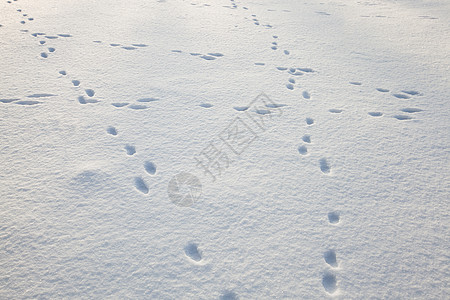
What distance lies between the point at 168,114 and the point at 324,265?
1097 mm

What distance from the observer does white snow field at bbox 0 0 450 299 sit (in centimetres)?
93

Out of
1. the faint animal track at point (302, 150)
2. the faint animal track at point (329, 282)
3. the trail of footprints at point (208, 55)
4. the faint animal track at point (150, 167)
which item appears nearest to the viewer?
the faint animal track at point (329, 282)

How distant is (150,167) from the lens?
128 centimetres

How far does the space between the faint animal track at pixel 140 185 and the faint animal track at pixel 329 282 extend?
0.75m

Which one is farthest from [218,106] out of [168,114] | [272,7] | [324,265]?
[272,7]

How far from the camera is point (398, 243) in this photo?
3.37ft

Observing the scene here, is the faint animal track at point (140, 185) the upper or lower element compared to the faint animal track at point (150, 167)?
lower

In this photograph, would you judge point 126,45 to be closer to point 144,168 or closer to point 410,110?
point 144,168

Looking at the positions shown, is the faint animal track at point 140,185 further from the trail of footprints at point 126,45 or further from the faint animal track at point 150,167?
the trail of footprints at point 126,45

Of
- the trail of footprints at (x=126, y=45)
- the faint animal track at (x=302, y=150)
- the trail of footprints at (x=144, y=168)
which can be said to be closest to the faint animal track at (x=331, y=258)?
the faint animal track at (x=302, y=150)

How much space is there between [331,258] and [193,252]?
490 millimetres

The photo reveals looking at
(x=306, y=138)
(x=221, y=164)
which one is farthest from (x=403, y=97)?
(x=221, y=164)

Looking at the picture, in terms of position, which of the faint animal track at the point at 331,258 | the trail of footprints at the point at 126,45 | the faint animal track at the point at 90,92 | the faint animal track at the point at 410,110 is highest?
the faint animal track at the point at 410,110

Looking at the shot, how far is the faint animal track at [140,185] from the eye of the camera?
3.87 feet
